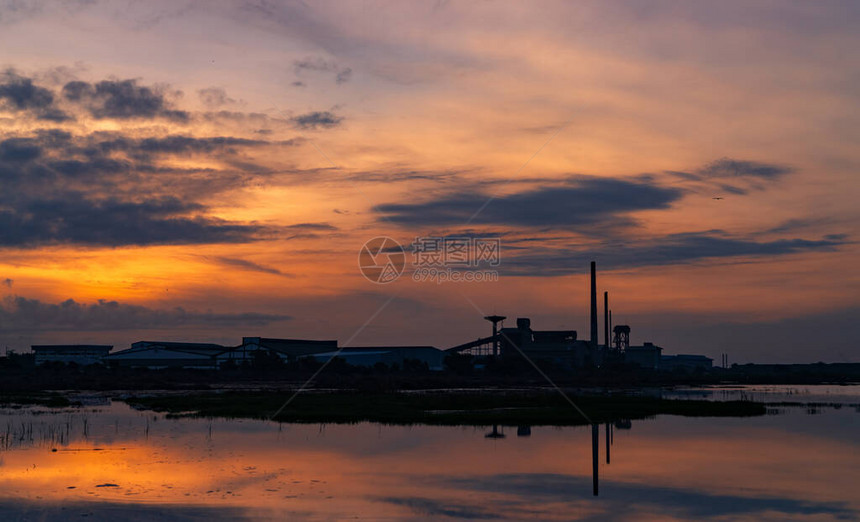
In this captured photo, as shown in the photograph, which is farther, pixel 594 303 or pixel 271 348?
pixel 271 348

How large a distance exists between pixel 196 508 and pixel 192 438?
1703 cm

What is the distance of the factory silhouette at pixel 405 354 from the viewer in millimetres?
160125

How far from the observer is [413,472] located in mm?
30391

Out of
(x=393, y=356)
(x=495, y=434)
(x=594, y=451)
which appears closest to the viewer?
(x=594, y=451)

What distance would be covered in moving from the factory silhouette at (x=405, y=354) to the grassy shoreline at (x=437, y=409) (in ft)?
270

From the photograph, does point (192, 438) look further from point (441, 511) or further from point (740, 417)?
point (740, 417)

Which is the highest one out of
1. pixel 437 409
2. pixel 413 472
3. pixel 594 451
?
pixel 437 409

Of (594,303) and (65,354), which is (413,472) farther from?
(65,354)

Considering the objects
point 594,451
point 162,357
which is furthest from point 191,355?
point 594,451

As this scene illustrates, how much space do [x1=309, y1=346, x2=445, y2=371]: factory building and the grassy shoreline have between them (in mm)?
103617

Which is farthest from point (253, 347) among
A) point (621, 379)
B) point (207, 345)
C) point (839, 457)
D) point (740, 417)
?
point (839, 457)

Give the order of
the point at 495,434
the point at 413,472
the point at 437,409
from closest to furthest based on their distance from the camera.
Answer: the point at 413,472 < the point at 495,434 < the point at 437,409

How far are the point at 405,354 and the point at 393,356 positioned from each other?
13.6 ft

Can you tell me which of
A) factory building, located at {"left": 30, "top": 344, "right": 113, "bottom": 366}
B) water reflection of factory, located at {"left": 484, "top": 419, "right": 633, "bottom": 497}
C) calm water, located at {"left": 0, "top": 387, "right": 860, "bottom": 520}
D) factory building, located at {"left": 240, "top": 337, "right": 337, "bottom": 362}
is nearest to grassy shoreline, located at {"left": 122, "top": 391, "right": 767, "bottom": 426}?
water reflection of factory, located at {"left": 484, "top": 419, "right": 633, "bottom": 497}
